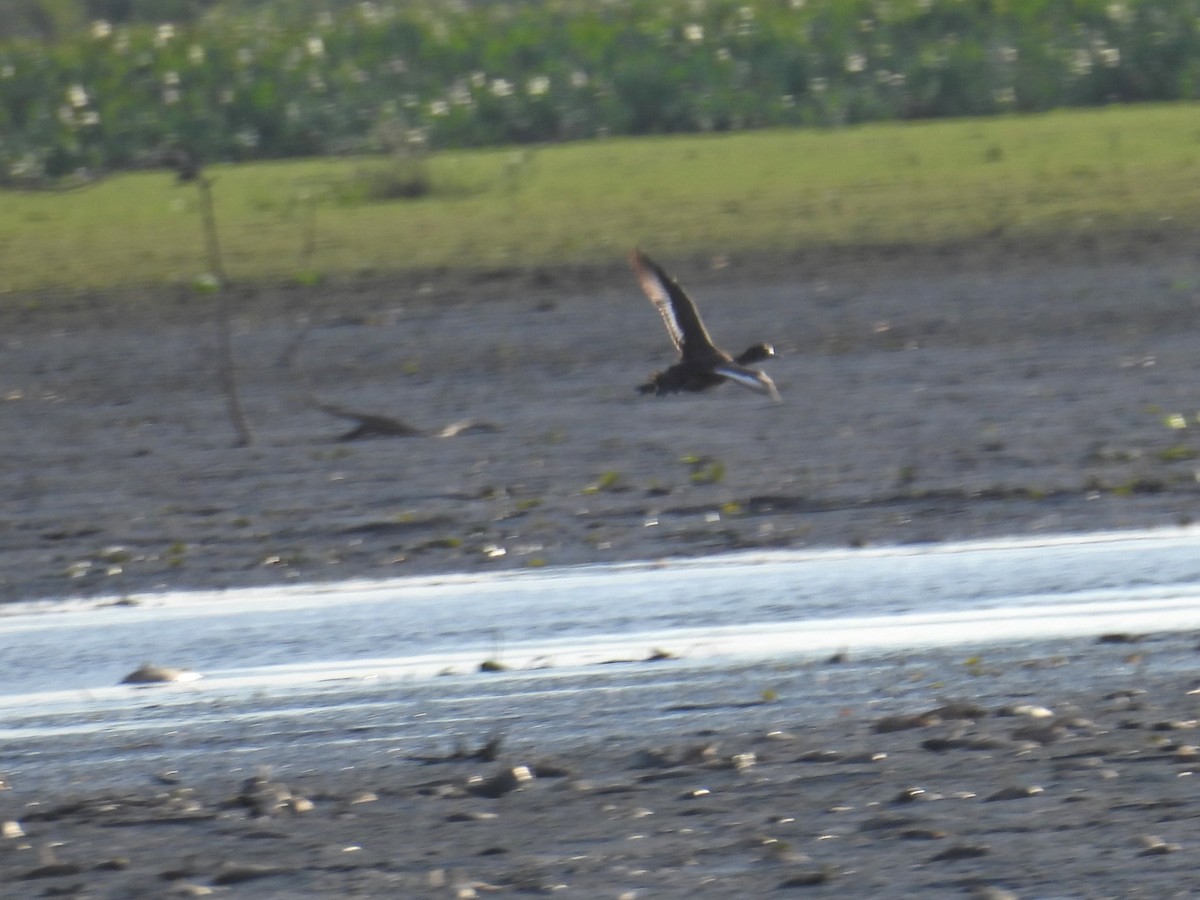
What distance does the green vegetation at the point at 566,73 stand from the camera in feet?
74.8

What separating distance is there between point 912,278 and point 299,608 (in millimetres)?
7753

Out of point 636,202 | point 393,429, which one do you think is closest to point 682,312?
point 393,429

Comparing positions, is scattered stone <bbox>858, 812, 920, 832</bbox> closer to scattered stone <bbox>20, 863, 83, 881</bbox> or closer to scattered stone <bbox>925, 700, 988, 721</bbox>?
scattered stone <bbox>925, 700, 988, 721</bbox>

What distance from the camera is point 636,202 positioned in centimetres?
1867

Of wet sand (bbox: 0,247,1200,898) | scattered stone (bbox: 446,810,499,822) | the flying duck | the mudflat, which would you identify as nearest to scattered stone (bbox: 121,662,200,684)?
wet sand (bbox: 0,247,1200,898)

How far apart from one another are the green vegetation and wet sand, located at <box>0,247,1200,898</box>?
23.2 ft

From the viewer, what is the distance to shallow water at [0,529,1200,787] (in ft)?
21.2

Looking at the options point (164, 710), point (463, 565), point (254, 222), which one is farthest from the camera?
point (254, 222)

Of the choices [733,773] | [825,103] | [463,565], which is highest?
[733,773]

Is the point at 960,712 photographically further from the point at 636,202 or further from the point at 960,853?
the point at 636,202

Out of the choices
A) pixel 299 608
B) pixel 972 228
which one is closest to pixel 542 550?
pixel 299 608

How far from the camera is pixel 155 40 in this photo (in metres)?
25.9

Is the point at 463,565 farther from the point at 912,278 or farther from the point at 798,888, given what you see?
the point at 912,278

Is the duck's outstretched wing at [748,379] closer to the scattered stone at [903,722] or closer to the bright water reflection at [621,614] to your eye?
the bright water reflection at [621,614]
